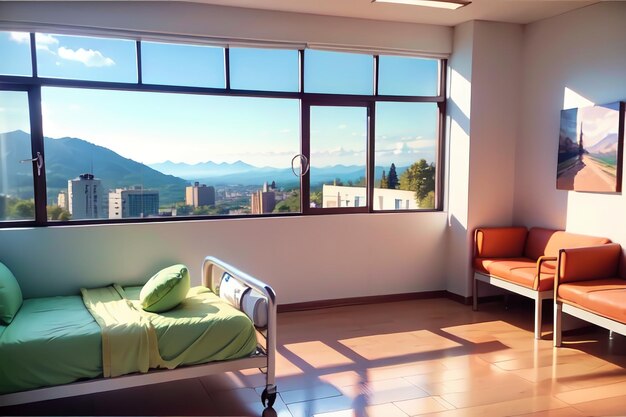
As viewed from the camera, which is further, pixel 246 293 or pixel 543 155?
pixel 543 155

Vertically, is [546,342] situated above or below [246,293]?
below

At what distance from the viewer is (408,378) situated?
3.39 meters

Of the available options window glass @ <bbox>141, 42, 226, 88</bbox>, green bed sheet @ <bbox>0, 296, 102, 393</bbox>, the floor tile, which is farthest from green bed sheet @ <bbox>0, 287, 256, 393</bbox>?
window glass @ <bbox>141, 42, 226, 88</bbox>

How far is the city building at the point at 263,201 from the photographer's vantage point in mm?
4805

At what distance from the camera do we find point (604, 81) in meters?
4.34

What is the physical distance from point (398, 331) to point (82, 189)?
2.88 m

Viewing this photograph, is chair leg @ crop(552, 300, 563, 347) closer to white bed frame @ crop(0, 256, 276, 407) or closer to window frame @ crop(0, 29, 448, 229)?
window frame @ crop(0, 29, 448, 229)

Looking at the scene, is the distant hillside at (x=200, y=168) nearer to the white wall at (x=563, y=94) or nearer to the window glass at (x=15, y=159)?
the window glass at (x=15, y=159)

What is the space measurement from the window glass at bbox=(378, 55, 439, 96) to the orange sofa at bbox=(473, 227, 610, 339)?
1.57 meters

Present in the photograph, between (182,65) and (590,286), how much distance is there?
12.3 ft

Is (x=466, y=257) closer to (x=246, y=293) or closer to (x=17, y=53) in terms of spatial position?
(x=246, y=293)

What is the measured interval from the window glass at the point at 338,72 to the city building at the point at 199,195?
4.41 feet

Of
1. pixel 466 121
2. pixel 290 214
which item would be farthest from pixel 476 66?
pixel 290 214

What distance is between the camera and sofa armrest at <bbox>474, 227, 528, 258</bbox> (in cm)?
498
